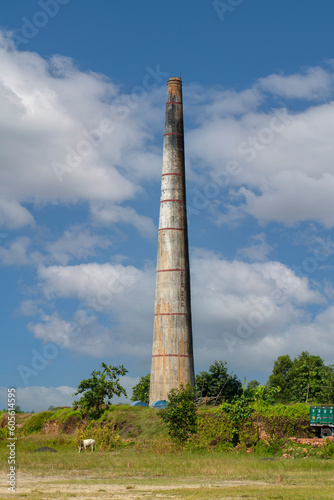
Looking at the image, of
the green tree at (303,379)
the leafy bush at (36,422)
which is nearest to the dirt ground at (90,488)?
the leafy bush at (36,422)

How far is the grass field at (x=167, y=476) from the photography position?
18.8 meters

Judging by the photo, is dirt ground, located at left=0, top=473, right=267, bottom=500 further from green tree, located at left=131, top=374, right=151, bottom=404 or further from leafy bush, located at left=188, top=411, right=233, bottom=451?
green tree, located at left=131, top=374, right=151, bottom=404

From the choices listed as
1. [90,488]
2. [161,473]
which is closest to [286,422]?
[161,473]

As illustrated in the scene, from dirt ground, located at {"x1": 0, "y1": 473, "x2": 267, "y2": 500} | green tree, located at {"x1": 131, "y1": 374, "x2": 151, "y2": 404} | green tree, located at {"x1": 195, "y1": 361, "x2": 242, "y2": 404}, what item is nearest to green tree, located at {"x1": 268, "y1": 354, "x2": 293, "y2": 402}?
green tree, located at {"x1": 131, "y1": 374, "x2": 151, "y2": 404}

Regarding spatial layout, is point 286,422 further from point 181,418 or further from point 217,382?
point 217,382

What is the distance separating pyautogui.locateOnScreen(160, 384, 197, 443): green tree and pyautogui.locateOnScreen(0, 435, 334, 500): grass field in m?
3.12

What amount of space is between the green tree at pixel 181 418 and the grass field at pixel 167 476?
3116 mm

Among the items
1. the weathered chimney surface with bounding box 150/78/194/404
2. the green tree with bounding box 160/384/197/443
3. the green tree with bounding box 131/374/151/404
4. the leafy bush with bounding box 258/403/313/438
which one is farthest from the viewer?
the green tree with bounding box 131/374/151/404

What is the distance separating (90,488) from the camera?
66.1 feet

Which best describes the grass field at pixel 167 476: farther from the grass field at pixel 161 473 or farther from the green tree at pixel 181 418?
the green tree at pixel 181 418

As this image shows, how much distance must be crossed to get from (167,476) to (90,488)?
14.9ft

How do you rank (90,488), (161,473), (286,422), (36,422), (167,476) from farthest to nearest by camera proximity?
(36,422)
(286,422)
(161,473)
(167,476)
(90,488)

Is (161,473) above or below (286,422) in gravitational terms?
below

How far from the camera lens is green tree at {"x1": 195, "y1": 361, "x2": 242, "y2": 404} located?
Result: 49.7 meters
